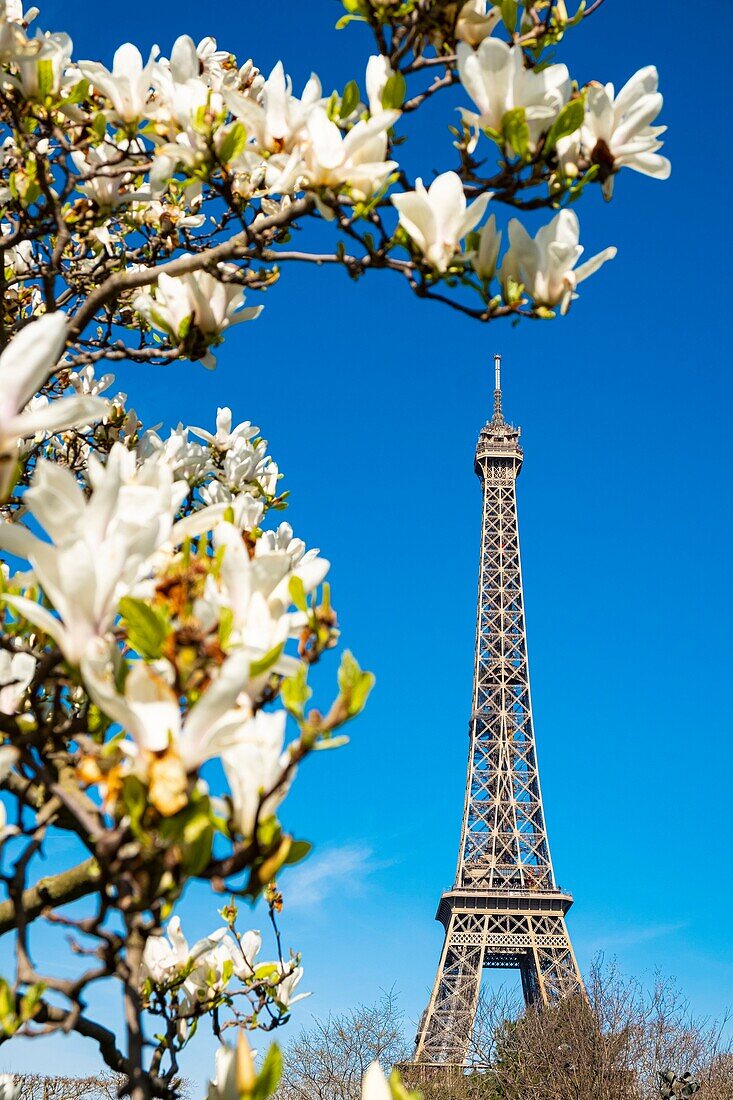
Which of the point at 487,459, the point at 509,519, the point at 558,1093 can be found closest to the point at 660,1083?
the point at 558,1093

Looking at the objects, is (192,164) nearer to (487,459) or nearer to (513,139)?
(513,139)

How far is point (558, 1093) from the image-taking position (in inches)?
657

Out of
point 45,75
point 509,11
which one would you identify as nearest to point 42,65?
point 45,75

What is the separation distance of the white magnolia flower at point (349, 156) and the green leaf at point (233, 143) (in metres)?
0.14

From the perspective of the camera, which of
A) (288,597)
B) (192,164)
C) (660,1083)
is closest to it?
(288,597)

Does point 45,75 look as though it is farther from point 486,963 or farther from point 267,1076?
point 486,963

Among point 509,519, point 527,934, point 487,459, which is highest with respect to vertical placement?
point 487,459

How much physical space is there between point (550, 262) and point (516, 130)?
202mm

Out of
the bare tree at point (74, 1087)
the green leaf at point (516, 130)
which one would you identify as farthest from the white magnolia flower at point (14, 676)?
the bare tree at point (74, 1087)

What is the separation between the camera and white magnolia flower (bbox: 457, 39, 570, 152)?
142 centimetres

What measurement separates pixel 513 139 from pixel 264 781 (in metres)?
1.05

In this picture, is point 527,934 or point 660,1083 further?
point 527,934

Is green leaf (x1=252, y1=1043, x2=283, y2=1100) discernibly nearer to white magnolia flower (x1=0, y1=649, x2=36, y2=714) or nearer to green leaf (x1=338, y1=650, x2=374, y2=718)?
green leaf (x1=338, y1=650, x2=374, y2=718)

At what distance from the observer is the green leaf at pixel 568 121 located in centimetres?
147
